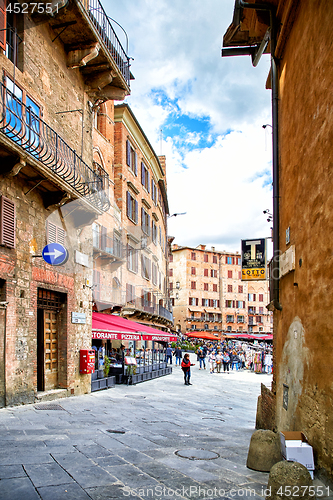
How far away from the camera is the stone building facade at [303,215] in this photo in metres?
5.33

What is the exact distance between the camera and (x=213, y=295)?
73250 mm

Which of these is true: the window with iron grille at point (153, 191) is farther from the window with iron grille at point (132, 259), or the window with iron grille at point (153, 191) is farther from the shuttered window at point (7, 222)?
the shuttered window at point (7, 222)

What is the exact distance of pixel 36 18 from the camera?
10906 millimetres

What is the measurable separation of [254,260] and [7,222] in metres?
8.08

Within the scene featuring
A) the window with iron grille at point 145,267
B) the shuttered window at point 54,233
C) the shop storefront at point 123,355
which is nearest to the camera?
the shuttered window at point 54,233

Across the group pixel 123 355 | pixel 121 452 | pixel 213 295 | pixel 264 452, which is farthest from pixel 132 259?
pixel 213 295

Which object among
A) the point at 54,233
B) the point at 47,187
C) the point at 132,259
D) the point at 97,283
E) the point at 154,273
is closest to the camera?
the point at 47,187

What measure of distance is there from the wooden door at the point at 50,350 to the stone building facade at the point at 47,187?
0.09 ft

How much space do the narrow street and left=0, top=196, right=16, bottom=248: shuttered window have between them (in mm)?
3431

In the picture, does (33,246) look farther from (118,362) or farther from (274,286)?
(118,362)

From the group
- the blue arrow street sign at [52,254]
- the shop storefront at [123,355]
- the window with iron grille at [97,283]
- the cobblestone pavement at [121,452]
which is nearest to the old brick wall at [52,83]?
the blue arrow street sign at [52,254]

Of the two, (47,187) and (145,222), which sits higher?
(145,222)

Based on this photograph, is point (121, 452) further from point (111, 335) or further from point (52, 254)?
point (111, 335)

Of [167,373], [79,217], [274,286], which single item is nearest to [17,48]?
[79,217]
